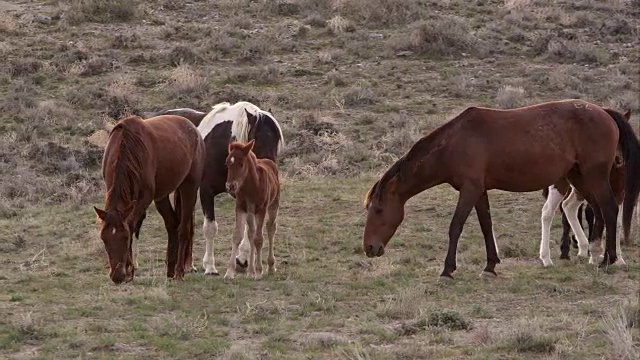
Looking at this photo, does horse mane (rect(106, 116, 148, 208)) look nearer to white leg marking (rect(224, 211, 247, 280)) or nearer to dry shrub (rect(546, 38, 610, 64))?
white leg marking (rect(224, 211, 247, 280))

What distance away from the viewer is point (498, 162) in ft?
35.1

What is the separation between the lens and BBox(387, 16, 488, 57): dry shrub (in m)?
28.2

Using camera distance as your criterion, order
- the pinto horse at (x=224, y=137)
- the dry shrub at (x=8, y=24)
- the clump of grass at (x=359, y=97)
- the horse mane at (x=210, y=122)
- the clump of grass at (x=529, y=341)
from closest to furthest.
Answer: the clump of grass at (x=529, y=341) < the pinto horse at (x=224, y=137) < the horse mane at (x=210, y=122) < the clump of grass at (x=359, y=97) < the dry shrub at (x=8, y=24)

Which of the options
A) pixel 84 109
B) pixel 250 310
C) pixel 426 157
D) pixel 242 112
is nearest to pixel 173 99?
pixel 84 109

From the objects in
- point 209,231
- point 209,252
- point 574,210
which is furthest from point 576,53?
point 209,252

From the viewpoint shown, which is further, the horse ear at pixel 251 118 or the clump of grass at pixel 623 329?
the horse ear at pixel 251 118

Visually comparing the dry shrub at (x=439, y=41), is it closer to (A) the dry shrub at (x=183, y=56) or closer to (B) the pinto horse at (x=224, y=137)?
(A) the dry shrub at (x=183, y=56)

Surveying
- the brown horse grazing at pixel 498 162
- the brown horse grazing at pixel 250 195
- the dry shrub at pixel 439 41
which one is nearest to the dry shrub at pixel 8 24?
the dry shrub at pixel 439 41

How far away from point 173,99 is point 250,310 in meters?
15.2

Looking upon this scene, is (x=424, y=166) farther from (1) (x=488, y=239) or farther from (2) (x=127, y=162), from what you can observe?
(2) (x=127, y=162)

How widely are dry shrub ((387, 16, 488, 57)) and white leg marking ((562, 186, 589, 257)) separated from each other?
16.8 metres

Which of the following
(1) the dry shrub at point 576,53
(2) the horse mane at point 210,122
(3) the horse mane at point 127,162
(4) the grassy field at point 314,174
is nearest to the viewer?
(4) the grassy field at point 314,174

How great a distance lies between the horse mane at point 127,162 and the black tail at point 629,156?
17.6 feet

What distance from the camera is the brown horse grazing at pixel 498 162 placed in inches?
419
